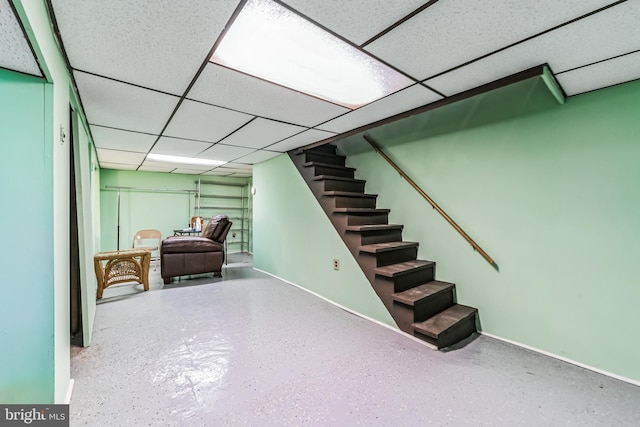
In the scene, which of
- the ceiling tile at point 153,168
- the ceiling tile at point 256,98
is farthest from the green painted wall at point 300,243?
the ceiling tile at point 153,168

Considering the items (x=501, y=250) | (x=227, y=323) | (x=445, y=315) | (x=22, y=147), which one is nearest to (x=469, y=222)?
(x=501, y=250)

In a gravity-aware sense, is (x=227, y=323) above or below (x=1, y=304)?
below

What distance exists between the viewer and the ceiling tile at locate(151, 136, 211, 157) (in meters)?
3.39

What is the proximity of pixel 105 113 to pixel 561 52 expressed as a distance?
3549 mm

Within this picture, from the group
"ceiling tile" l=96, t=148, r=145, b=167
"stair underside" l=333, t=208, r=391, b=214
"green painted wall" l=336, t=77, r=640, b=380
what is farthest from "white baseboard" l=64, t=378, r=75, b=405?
"ceiling tile" l=96, t=148, r=145, b=167

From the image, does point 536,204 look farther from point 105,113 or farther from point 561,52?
point 105,113

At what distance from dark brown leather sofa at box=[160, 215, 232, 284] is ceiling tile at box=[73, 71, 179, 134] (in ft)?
6.06

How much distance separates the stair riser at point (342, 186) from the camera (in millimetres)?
3367

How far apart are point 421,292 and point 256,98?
2.27m

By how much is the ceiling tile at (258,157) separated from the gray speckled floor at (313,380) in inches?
98.3

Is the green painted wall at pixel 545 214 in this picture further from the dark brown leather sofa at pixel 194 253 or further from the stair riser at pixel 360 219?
the dark brown leather sofa at pixel 194 253

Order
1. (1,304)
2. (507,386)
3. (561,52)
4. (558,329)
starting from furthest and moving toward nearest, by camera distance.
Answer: (558,329), (507,386), (561,52), (1,304)

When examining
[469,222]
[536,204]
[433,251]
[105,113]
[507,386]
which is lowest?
[507,386]

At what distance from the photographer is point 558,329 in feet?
6.52
